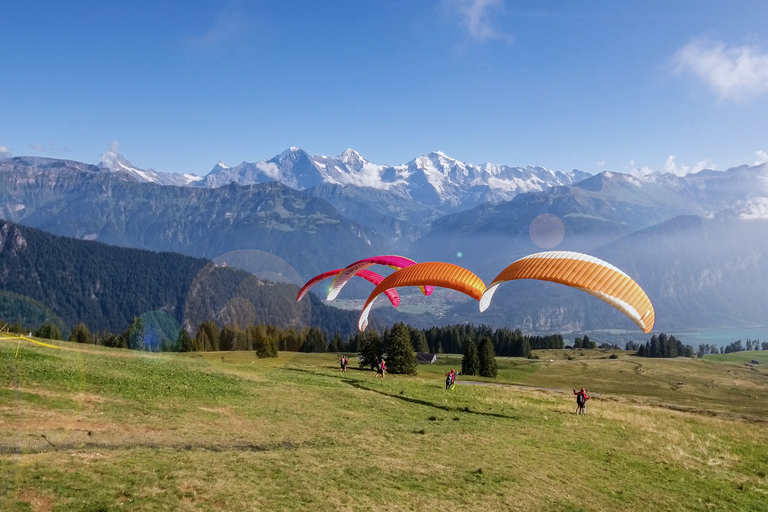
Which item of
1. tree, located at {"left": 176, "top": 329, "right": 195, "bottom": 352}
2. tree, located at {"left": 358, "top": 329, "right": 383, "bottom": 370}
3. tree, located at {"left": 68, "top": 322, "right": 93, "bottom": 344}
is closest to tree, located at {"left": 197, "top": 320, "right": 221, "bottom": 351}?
tree, located at {"left": 176, "top": 329, "right": 195, "bottom": 352}

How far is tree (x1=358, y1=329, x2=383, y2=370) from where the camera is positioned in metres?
55.8

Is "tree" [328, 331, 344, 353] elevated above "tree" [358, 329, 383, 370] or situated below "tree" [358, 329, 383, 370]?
below

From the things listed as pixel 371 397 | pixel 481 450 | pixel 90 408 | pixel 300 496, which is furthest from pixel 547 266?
pixel 90 408

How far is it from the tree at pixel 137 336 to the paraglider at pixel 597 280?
300 feet

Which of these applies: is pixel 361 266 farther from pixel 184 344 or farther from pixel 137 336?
pixel 184 344

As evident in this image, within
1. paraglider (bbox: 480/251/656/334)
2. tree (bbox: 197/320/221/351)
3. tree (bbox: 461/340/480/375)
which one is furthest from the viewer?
tree (bbox: 197/320/221/351)

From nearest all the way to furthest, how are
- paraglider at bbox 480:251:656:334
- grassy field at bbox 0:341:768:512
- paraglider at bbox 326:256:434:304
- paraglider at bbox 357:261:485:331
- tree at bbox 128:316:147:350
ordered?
grassy field at bbox 0:341:768:512 < paraglider at bbox 480:251:656:334 < paraglider at bbox 357:261:485:331 < paraglider at bbox 326:256:434:304 < tree at bbox 128:316:147:350

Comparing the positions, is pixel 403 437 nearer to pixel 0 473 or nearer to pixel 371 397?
pixel 371 397

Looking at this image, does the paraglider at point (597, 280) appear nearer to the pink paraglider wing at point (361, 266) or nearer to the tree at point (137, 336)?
the pink paraglider wing at point (361, 266)

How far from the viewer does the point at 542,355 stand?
151625mm

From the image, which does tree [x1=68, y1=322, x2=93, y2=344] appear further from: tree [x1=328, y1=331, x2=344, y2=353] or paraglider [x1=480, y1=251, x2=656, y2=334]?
paraglider [x1=480, y1=251, x2=656, y2=334]

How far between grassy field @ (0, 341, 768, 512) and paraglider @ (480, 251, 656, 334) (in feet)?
23.3

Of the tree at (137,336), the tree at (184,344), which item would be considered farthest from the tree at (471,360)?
the tree at (184,344)

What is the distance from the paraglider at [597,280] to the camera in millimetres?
23587
